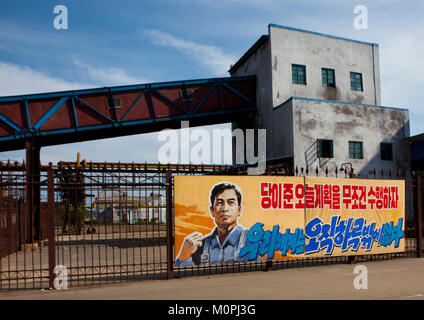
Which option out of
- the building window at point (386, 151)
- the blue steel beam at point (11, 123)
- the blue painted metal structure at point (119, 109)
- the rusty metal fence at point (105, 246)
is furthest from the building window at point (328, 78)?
the blue steel beam at point (11, 123)

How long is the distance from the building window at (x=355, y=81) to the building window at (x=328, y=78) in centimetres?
174

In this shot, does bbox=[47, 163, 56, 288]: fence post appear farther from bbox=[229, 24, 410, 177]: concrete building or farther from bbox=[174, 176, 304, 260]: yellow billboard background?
bbox=[229, 24, 410, 177]: concrete building

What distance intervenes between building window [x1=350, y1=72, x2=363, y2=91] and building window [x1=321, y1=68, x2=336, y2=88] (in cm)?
174

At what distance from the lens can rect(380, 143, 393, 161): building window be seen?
25.7 meters

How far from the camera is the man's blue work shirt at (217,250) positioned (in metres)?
10.2

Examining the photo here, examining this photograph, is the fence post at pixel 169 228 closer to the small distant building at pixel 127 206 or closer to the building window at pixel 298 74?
the small distant building at pixel 127 206

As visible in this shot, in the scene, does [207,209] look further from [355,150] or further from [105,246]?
[355,150]

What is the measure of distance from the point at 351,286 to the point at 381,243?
425 centimetres

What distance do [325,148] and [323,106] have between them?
267cm

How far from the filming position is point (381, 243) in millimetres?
12641

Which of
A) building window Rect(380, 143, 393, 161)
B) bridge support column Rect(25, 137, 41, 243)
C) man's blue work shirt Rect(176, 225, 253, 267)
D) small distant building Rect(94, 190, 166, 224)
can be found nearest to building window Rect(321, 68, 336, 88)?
building window Rect(380, 143, 393, 161)

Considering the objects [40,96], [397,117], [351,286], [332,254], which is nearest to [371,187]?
[332,254]
